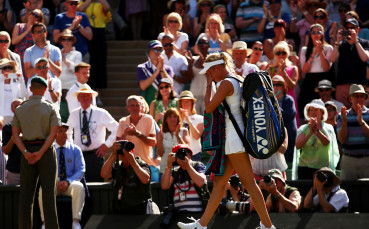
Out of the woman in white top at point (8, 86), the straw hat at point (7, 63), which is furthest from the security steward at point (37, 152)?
the straw hat at point (7, 63)

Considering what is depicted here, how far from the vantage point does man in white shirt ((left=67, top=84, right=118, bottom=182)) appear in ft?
42.5

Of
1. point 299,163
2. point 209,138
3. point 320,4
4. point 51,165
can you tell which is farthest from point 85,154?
point 320,4

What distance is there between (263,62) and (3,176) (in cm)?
455

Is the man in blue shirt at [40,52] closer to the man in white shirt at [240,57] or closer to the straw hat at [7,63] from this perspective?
the straw hat at [7,63]

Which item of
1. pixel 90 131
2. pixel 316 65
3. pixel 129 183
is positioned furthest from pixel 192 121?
pixel 316 65

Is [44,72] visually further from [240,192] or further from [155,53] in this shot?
[240,192]

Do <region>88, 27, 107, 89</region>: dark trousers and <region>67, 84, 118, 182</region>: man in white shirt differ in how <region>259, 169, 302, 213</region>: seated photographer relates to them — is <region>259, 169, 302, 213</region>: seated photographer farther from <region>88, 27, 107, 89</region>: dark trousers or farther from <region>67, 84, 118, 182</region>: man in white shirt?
<region>88, 27, 107, 89</region>: dark trousers

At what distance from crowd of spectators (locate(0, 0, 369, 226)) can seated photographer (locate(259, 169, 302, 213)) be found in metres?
0.02

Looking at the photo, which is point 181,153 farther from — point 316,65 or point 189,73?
point 316,65

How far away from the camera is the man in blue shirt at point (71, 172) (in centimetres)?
1189

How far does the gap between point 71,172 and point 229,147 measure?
11.5ft

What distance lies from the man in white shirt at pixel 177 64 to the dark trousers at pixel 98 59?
67.5 inches

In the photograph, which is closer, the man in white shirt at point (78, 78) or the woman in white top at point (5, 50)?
the man in white shirt at point (78, 78)

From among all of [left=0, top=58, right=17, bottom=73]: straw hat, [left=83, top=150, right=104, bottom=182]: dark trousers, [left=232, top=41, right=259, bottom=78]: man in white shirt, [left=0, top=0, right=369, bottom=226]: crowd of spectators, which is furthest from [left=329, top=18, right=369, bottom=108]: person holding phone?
[left=0, top=58, right=17, bottom=73]: straw hat
